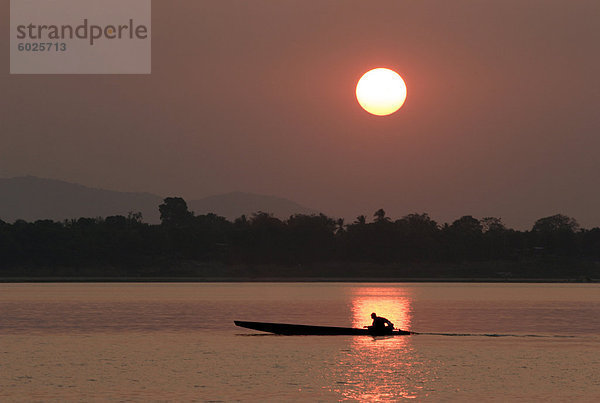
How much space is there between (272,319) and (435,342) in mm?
32617

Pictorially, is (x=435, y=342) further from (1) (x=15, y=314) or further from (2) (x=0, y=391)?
(1) (x=15, y=314)

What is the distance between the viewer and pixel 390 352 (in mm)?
61500

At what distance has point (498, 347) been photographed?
214ft

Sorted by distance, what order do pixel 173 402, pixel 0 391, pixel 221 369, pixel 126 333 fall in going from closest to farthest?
pixel 173 402 → pixel 0 391 → pixel 221 369 → pixel 126 333

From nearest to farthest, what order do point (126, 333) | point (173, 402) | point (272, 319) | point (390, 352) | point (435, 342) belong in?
point (173, 402), point (390, 352), point (435, 342), point (126, 333), point (272, 319)

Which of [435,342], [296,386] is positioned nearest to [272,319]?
[435,342]

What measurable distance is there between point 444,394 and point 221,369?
13.3 meters

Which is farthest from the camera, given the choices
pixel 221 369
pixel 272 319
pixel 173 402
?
pixel 272 319

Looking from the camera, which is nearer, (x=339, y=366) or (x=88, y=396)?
(x=88, y=396)

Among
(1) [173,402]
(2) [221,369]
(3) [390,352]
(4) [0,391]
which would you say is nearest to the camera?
(1) [173,402]

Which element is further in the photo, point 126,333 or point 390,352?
point 126,333

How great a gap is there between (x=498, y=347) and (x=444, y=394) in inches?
884

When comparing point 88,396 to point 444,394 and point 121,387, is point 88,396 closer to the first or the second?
point 121,387

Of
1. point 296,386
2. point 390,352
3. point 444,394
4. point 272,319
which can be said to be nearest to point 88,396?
point 296,386
